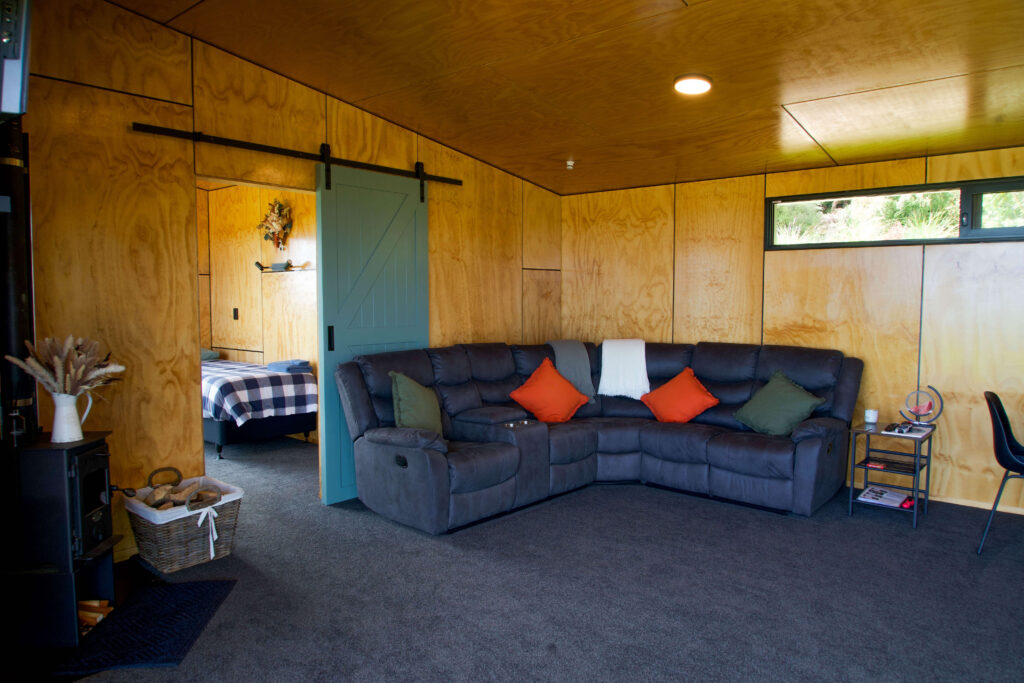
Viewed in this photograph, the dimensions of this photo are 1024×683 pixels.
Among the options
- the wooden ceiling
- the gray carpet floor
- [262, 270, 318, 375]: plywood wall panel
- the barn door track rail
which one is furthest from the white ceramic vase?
[262, 270, 318, 375]: plywood wall panel

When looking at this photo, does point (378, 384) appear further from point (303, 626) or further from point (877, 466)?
point (877, 466)

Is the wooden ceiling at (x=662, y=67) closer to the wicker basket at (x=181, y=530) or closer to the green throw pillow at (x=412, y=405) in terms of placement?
the green throw pillow at (x=412, y=405)

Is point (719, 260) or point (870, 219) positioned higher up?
point (870, 219)

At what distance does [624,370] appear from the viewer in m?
5.13

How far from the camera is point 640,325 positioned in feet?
18.7

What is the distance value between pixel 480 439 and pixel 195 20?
9.30 ft

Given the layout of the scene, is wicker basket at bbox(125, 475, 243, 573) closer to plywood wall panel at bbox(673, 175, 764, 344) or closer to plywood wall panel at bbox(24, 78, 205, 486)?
plywood wall panel at bbox(24, 78, 205, 486)

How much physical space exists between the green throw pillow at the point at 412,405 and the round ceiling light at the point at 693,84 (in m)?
2.32

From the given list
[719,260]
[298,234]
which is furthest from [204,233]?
[719,260]

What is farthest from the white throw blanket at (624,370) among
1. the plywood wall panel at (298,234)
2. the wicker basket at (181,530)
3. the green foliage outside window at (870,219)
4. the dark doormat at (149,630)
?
the dark doormat at (149,630)

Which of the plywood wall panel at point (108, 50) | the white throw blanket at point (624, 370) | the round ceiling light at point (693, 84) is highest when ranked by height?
the plywood wall panel at point (108, 50)

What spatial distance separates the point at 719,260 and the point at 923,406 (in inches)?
71.7

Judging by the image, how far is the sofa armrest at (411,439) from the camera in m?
3.58

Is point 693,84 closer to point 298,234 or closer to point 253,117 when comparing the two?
point 253,117
